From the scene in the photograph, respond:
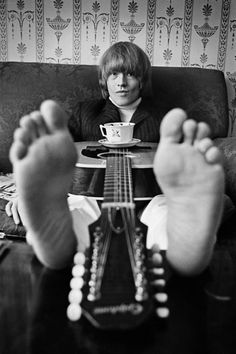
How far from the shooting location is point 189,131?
622 millimetres

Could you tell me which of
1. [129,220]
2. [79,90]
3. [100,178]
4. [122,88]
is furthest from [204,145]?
[79,90]

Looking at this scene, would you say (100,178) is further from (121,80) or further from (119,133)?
(121,80)

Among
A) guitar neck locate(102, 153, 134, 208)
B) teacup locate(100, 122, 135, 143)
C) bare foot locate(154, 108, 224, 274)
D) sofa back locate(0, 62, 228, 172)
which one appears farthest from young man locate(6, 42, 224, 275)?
sofa back locate(0, 62, 228, 172)

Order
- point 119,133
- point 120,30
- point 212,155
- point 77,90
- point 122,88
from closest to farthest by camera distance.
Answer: point 212,155
point 119,133
point 122,88
point 77,90
point 120,30

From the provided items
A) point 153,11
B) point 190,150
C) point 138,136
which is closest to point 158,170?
point 190,150

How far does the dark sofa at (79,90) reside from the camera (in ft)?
5.09

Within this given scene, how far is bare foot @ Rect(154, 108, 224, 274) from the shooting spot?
61cm

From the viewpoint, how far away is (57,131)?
647 mm

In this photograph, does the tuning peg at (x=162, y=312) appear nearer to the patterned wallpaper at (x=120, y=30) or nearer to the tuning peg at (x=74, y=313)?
the tuning peg at (x=74, y=313)

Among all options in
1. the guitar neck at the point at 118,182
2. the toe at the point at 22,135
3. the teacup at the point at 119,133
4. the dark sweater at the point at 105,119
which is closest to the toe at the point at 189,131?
the guitar neck at the point at 118,182

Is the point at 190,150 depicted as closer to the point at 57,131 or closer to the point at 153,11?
the point at 57,131

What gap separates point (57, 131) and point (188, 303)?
0.37 meters

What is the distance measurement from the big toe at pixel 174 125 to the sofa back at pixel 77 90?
0.95 metres

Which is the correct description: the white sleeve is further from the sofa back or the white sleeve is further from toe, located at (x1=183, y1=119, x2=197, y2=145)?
the sofa back
